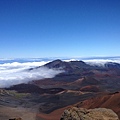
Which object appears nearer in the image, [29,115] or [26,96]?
[29,115]

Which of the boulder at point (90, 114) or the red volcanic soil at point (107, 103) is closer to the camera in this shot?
the boulder at point (90, 114)

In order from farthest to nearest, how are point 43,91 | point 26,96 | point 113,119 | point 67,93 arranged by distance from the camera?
point 43,91 < point 26,96 < point 67,93 < point 113,119

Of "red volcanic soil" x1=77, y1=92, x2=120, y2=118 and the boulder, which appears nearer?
the boulder

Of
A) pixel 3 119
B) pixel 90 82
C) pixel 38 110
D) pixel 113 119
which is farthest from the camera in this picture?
pixel 90 82

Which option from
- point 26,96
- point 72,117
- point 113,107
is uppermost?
point 72,117

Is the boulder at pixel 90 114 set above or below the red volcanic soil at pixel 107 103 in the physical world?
above

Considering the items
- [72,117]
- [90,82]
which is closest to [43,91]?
[90,82]

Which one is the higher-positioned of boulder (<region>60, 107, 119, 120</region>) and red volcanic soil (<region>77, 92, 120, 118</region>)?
boulder (<region>60, 107, 119, 120</region>)

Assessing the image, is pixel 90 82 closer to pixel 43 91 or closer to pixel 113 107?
pixel 43 91

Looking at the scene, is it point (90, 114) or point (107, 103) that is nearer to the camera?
point (90, 114)

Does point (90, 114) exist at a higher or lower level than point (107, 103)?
higher

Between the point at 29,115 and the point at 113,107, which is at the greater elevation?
the point at 113,107
